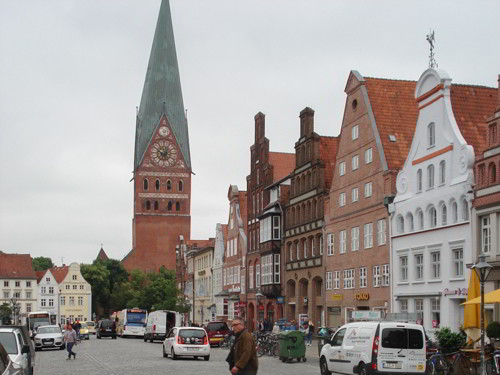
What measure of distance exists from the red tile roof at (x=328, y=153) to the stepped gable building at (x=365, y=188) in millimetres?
2853

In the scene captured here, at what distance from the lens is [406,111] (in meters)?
52.3

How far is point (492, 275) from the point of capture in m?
37.0

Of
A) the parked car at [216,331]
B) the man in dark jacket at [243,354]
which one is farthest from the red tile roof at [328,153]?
the man in dark jacket at [243,354]

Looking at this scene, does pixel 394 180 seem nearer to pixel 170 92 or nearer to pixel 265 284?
pixel 265 284

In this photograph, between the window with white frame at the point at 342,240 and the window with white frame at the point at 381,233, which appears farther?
the window with white frame at the point at 342,240

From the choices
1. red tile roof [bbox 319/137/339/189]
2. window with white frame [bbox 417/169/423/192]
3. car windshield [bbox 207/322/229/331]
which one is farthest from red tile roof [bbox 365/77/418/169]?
car windshield [bbox 207/322/229/331]

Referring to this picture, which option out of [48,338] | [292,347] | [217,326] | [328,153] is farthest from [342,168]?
[292,347]

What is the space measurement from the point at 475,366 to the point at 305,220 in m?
37.6

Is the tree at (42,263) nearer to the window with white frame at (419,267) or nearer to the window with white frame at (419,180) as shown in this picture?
the window with white frame at (419,267)

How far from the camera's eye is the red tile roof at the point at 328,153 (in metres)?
61.0

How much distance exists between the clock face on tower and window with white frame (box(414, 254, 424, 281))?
109m

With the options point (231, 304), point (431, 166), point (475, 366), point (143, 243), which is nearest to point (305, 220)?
point (431, 166)

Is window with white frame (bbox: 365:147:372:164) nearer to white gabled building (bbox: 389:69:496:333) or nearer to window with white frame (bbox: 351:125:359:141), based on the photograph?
window with white frame (bbox: 351:125:359:141)

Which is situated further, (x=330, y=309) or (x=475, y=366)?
(x=330, y=309)
